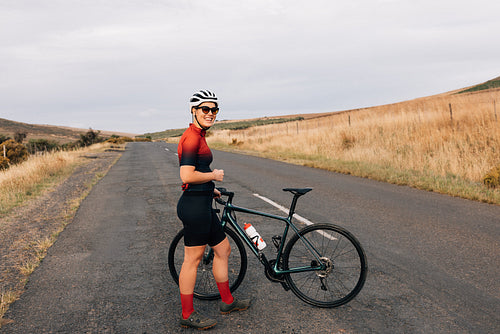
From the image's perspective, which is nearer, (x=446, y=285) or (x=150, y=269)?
(x=446, y=285)

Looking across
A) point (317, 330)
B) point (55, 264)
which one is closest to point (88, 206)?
point (55, 264)

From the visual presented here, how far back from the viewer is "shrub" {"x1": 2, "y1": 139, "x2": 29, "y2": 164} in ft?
66.0

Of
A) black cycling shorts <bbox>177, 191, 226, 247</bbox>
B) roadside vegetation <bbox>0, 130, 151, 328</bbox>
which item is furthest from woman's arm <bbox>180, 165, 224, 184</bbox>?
roadside vegetation <bbox>0, 130, 151, 328</bbox>

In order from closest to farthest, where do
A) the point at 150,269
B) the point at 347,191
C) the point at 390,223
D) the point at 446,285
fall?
1. the point at 446,285
2. the point at 150,269
3. the point at 390,223
4. the point at 347,191

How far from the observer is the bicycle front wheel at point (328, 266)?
3396 millimetres

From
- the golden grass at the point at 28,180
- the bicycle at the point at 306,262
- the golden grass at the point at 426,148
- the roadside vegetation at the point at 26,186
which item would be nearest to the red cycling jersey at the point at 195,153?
the bicycle at the point at 306,262

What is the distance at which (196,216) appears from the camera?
310 centimetres

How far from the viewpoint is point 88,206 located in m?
8.77

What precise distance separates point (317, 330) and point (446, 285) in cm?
183

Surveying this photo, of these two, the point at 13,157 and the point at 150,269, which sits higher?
the point at 13,157

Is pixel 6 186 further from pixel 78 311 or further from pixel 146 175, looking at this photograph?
pixel 78 311

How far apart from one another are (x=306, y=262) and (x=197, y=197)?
4.49 feet

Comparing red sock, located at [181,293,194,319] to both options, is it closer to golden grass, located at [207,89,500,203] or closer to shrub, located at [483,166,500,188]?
golden grass, located at [207,89,500,203]

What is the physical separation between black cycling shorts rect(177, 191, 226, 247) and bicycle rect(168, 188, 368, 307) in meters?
0.27
